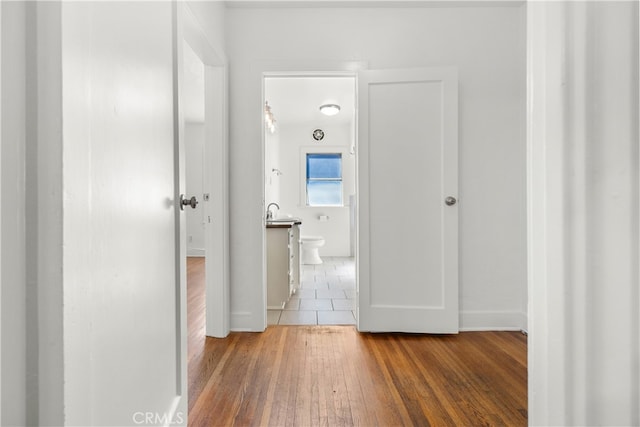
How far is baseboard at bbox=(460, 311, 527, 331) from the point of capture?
267 centimetres

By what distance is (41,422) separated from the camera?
60 cm

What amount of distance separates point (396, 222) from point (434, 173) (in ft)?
1.43

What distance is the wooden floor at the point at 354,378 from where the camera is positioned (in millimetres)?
1557

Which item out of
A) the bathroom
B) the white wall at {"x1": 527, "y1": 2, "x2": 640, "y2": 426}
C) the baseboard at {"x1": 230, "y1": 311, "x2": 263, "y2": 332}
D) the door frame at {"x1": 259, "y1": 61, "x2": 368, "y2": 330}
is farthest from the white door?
the bathroom

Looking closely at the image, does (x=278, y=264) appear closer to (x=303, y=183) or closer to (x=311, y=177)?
(x=303, y=183)

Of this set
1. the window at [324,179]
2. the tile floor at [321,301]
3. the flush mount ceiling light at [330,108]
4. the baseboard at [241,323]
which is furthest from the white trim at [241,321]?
the window at [324,179]

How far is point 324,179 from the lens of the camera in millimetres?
6602

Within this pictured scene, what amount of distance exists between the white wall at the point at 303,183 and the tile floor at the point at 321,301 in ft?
4.39

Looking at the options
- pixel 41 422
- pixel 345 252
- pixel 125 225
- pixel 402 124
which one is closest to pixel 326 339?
pixel 402 124

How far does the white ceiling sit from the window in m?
0.68

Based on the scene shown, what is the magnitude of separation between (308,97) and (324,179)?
199 cm

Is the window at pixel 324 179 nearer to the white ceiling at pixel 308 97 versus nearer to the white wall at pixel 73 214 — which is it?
the white ceiling at pixel 308 97

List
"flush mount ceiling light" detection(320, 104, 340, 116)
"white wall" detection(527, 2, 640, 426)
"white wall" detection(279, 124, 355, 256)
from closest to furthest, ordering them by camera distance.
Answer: "white wall" detection(527, 2, 640, 426)
"flush mount ceiling light" detection(320, 104, 340, 116)
"white wall" detection(279, 124, 355, 256)

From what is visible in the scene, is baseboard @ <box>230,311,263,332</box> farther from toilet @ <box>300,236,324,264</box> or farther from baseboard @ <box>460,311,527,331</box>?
toilet @ <box>300,236,324,264</box>
